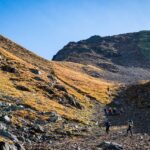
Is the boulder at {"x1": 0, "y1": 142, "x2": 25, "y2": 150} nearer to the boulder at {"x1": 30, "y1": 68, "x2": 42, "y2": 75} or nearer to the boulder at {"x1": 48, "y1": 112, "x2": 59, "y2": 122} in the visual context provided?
the boulder at {"x1": 48, "y1": 112, "x2": 59, "y2": 122}

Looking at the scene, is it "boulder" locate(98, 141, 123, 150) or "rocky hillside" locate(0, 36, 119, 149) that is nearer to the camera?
"boulder" locate(98, 141, 123, 150)

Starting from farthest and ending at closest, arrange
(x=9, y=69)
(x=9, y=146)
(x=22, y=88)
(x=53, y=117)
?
(x=9, y=69) → (x=22, y=88) → (x=53, y=117) → (x=9, y=146)

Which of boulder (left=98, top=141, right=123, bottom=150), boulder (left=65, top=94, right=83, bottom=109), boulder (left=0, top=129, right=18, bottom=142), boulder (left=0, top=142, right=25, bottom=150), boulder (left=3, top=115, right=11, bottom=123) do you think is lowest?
boulder (left=0, top=142, right=25, bottom=150)

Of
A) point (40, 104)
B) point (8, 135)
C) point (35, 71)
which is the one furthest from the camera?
point (35, 71)

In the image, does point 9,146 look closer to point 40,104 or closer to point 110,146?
point 110,146

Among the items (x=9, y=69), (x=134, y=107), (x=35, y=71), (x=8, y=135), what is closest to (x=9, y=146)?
(x=8, y=135)

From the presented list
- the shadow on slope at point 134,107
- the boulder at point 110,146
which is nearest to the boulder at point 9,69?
the shadow on slope at point 134,107

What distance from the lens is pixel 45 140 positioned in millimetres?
63312

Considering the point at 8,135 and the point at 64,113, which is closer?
the point at 8,135

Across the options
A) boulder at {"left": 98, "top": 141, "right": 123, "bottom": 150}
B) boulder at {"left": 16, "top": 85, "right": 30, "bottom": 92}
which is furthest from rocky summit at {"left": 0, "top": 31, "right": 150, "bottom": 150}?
boulder at {"left": 16, "top": 85, "right": 30, "bottom": 92}

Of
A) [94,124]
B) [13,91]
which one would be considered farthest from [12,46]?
[94,124]

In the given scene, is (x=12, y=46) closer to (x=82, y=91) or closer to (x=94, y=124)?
(x=82, y=91)

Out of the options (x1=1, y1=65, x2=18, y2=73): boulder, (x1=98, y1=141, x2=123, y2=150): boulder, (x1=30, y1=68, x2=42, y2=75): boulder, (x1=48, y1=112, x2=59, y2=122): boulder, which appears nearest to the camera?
(x1=98, y1=141, x2=123, y2=150): boulder

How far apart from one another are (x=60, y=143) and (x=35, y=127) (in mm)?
8430
